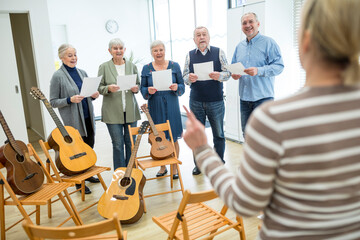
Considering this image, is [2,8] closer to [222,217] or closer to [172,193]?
[172,193]

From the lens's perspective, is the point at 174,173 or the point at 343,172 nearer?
the point at 343,172

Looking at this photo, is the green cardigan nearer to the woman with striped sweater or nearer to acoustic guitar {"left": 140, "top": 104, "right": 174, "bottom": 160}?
acoustic guitar {"left": 140, "top": 104, "right": 174, "bottom": 160}

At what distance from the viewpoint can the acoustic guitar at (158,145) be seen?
10.5 ft

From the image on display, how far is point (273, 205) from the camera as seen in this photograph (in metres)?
0.81

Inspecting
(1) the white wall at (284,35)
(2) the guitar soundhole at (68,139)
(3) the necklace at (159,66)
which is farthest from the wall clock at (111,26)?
(2) the guitar soundhole at (68,139)

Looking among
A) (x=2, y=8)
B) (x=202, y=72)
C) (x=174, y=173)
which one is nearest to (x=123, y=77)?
(x=202, y=72)

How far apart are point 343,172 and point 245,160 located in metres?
0.23

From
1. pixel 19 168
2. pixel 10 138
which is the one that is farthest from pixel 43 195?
pixel 10 138

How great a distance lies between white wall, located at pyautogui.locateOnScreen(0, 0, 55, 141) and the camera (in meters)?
4.62

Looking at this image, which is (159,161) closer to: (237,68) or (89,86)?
(89,86)

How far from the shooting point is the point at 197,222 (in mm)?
2045

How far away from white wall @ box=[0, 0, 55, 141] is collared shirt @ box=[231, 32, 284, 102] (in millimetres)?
3320

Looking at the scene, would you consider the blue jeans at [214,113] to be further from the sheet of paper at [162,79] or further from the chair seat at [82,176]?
the chair seat at [82,176]

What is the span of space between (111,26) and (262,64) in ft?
18.6
